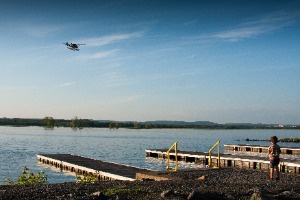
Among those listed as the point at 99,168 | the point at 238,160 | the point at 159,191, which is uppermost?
the point at 159,191

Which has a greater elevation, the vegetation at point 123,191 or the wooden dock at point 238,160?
the vegetation at point 123,191

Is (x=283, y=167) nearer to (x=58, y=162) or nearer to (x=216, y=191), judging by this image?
(x=216, y=191)

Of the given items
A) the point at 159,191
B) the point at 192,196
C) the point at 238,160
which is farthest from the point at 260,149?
the point at 192,196

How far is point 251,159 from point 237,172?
12.6 metres

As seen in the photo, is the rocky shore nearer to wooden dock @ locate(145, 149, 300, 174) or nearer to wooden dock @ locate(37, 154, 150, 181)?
wooden dock @ locate(37, 154, 150, 181)

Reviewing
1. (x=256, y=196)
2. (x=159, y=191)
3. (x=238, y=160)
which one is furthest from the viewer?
(x=238, y=160)

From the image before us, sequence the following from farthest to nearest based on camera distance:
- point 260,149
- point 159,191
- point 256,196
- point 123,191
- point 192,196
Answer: point 260,149 < point 159,191 < point 123,191 < point 256,196 < point 192,196

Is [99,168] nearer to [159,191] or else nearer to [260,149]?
[159,191]

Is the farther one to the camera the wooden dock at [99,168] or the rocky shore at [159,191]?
the wooden dock at [99,168]

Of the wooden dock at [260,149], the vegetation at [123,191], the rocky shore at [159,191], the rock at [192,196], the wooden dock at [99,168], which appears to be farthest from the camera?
the wooden dock at [260,149]

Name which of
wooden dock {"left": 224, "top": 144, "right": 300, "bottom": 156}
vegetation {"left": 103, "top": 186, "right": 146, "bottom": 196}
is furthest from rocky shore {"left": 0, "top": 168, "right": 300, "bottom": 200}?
wooden dock {"left": 224, "top": 144, "right": 300, "bottom": 156}

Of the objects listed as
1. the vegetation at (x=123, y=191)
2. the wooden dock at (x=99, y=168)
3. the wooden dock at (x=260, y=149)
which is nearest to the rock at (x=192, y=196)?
the vegetation at (x=123, y=191)

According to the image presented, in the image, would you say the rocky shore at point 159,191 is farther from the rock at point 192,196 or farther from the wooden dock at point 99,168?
the wooden dock at point 99,168

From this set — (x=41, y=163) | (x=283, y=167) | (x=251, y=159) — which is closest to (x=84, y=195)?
(x=283, y=167)
